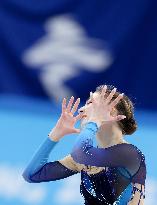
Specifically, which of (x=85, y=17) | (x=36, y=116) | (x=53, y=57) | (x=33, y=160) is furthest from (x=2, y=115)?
(x=33, y=160)

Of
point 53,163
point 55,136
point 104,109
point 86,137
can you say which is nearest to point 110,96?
point 104,109

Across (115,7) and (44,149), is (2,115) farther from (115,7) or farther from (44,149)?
(44,149)

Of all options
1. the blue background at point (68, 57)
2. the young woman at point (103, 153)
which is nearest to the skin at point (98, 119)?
the young woman at point (103, 153)

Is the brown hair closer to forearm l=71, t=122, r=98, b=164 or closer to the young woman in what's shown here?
the young woman

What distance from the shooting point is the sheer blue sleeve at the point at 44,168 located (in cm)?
236

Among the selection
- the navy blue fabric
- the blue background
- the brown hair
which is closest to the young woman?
the brown hair

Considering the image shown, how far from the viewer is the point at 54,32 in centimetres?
378

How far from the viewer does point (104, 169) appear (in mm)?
2348

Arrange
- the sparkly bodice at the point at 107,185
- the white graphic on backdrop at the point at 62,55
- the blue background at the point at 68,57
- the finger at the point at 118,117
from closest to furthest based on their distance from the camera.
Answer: the finger at the point at 118,117 → the sparkly bodice at the point at 107,185 → the blue background at the point at 68,57 → the white graphic on backdrop at the point at 62,55

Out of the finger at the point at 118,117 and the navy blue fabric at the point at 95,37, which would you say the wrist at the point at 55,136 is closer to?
the finger at the point at 118,117

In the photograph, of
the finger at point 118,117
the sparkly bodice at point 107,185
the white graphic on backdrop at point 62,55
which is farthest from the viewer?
the white graphic on backdrop at point 62,55

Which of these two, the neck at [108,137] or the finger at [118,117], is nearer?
the finger at [118,117]

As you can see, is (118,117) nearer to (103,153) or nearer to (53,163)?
(103,153)

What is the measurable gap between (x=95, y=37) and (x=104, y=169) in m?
1.50
